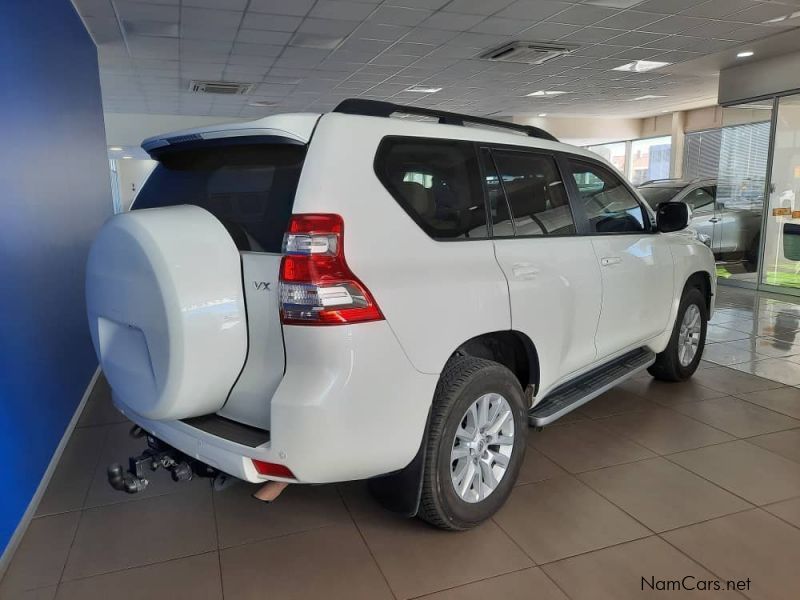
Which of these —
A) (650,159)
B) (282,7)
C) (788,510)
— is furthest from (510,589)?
(650,159)

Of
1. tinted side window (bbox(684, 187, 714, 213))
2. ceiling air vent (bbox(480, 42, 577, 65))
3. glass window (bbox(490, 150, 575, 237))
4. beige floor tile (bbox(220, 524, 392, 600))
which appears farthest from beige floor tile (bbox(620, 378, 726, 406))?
tinted side window (bbox(684, 187, 714, 213))

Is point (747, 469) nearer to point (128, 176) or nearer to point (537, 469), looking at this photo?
point (537, 469)

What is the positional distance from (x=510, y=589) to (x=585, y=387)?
1.24m

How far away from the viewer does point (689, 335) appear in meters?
4.05

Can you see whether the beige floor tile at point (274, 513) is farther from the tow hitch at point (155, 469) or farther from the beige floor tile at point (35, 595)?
the beige floor tile at point (35, 595)

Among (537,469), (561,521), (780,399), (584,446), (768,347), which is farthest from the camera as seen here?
(768,347)

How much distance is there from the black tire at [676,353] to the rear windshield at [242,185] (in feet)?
9.51

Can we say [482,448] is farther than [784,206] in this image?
No

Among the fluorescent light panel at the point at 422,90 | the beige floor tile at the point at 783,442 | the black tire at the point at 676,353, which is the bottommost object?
the beige floor tile at the point at 783,442

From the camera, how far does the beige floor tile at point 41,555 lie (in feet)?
6.78

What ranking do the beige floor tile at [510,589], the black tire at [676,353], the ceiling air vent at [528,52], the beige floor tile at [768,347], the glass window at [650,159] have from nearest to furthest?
the beige floor tile at [510,589], the black tire at [676,353], the beige floor tile at [768,347], the ceiling air vent at [528,52], the glass window at [650,159]

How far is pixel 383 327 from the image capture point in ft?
5.99

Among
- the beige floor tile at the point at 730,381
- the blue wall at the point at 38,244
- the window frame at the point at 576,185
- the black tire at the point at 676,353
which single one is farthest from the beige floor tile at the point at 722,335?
the blue wall at the point at 38,244

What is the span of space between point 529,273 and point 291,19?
16.4ft
